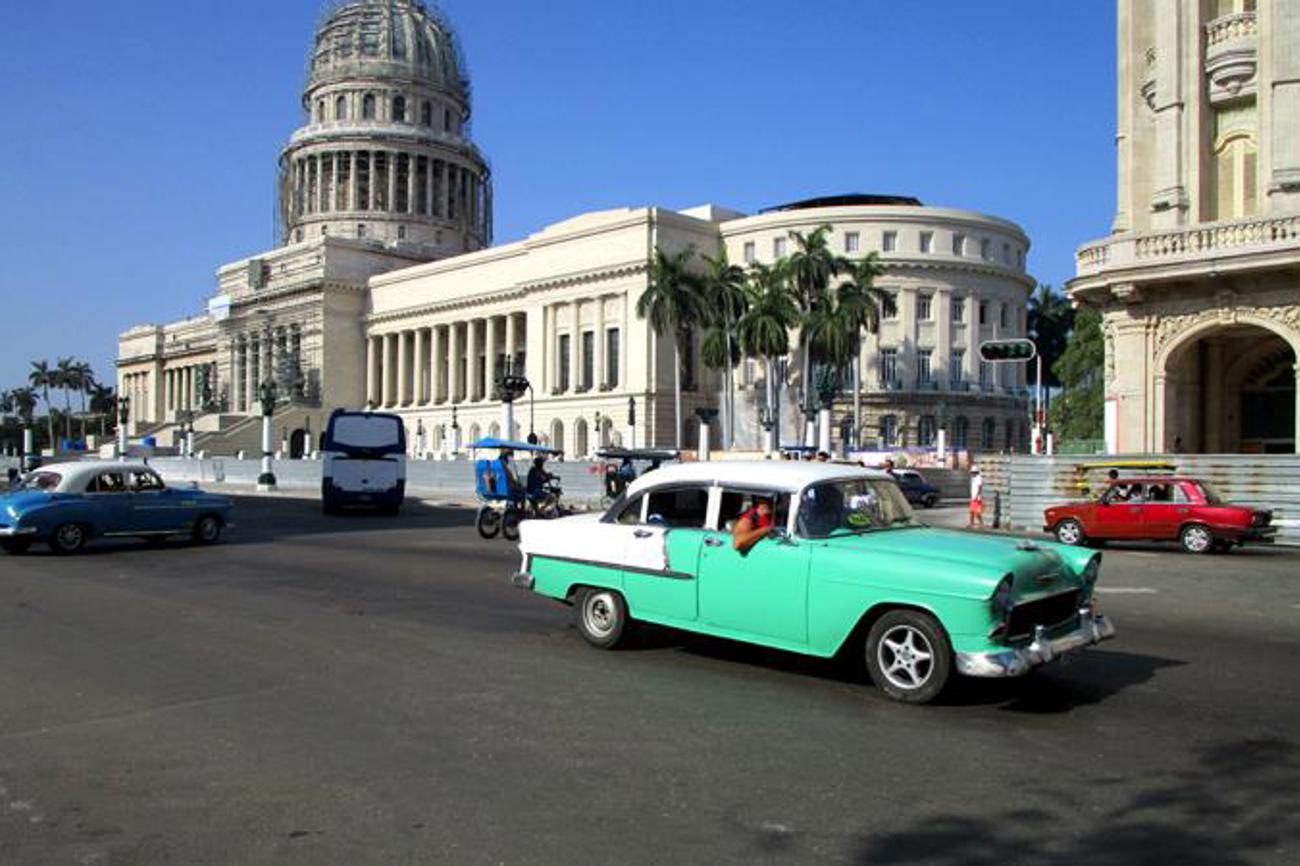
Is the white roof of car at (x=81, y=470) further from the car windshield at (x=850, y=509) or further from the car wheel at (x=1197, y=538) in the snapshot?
the car wheel at (x=1197, y=538)

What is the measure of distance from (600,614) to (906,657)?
290cm

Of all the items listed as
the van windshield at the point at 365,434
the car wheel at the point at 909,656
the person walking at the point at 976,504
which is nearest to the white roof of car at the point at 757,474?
the car wheel at the point at 909,656

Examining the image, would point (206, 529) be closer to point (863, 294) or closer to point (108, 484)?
point (108, 484)

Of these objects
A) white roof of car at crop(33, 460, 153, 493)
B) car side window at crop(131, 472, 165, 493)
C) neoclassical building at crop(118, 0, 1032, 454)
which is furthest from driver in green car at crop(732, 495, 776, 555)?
neoclassical building at crop(118, 0, 1032, 454)

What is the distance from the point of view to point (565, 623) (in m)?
10.3

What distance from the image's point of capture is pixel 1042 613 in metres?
7.13

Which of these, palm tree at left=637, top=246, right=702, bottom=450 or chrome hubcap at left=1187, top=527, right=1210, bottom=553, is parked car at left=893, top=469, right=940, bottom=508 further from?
palm tree at left=637, top=246, right=702, bottom=450

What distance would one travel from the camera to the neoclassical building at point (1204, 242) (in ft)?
82.8

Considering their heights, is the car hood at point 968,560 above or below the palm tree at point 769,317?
below

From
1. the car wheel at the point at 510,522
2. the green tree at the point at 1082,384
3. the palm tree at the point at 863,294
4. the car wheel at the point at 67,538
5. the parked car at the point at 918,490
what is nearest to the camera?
the car wheel at the point at 67,538

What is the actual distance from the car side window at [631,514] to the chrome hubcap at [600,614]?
2.07ft

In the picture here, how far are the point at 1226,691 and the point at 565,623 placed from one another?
556cm

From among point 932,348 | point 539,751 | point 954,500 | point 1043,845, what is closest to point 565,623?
point 539,751

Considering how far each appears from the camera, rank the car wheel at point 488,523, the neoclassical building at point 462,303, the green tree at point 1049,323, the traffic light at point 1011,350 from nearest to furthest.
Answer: the car wheel at point 488,523 < the traffic light at point 1011,350 < the neoclassical building at point 462,303 < the green tree at point 1049,323
